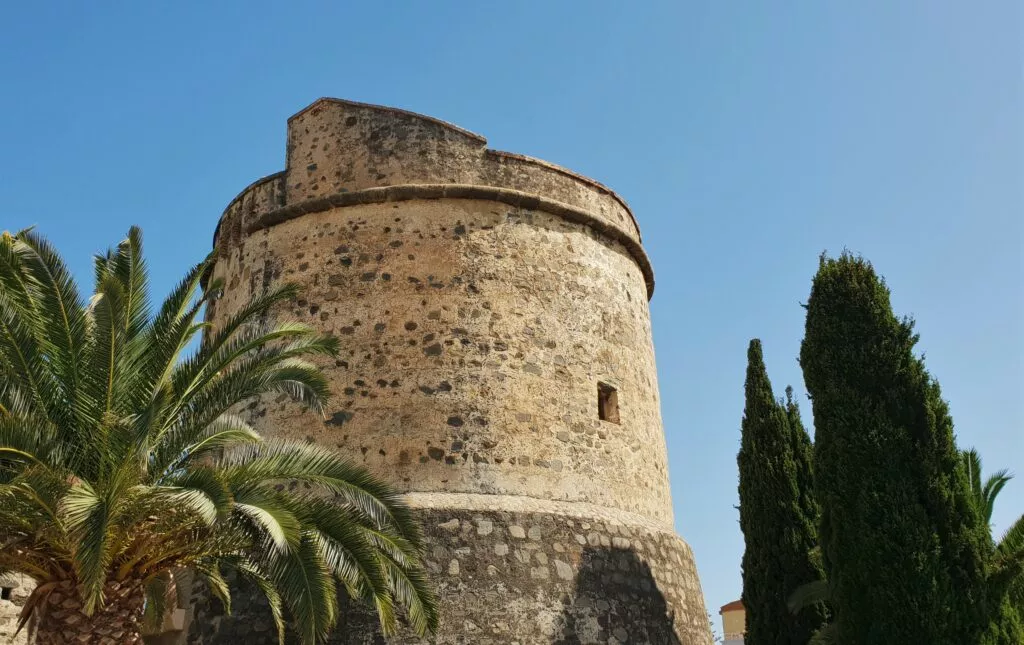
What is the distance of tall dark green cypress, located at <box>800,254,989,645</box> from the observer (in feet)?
27.7

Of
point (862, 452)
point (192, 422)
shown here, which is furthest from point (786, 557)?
point (192, 422)

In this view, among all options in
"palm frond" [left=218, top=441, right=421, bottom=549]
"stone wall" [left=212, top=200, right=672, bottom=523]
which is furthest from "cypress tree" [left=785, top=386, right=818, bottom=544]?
"palm frond" [left=218, top=441, right=421, bottom=549]

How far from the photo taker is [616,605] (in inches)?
348

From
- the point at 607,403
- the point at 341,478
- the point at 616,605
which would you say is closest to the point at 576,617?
the point at 616,605

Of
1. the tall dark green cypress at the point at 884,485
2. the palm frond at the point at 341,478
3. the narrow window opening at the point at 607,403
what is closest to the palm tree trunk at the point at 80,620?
the palm frond at the point at 341,478

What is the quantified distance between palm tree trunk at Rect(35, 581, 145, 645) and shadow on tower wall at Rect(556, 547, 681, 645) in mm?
→ 3639

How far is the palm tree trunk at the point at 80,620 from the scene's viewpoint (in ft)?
21.2

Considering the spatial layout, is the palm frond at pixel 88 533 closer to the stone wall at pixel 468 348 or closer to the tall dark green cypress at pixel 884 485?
the stone wall at pixel 468 348

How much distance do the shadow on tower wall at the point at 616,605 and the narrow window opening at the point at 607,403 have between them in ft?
4.76

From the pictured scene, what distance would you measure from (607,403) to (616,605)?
86.3 inches

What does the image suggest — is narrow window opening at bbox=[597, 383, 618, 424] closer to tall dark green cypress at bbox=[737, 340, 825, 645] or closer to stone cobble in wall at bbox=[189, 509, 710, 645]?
stone cobble in wall at bbox=[189, 509, 710, 645]

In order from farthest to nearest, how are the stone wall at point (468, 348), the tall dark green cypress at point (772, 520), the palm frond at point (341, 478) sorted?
the tall dark green cypress at point (772, 520), the stone wall at point (468, 348), the palm frond at point (341, 478)

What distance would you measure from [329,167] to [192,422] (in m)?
3.98

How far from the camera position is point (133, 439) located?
648 centimetres
